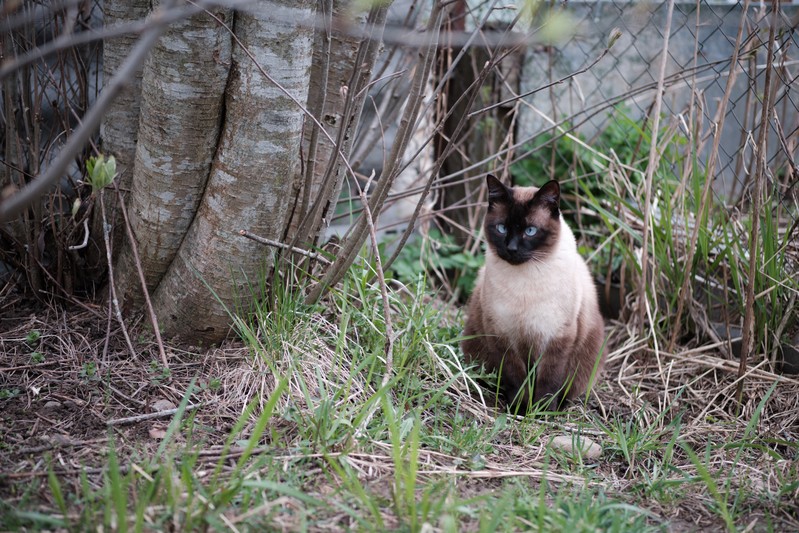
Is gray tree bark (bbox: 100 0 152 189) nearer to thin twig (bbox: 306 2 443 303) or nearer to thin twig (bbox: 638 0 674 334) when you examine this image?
thin twig (bbox: 306 2 443 303)

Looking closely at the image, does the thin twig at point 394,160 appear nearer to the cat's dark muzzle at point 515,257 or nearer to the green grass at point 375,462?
the green grass at point 375,462

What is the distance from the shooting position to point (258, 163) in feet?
7.88

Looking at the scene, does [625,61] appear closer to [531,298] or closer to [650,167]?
[650,167]

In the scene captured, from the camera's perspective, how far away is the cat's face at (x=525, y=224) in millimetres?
2838

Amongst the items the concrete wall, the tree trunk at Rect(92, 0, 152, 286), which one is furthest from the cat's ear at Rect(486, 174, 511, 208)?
the concrete wall

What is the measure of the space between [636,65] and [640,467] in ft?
11.4

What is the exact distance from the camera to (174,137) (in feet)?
7.94

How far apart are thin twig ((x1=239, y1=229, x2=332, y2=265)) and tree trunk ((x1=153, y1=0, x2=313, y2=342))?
26 mm

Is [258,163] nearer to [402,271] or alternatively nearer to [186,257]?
[186,257]

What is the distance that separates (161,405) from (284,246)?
2.23ft

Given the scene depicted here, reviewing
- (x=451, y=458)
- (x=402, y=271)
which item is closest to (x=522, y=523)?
(x=451, y=458)

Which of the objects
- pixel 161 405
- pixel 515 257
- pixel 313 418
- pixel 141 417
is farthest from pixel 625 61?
pixel 141 417

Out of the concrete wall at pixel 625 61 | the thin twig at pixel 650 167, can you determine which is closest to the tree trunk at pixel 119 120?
the thin twig at pixel 650 167

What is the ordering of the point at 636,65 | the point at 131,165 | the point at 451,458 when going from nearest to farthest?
the point at 451,458, the point at 131,165, the point at 636,65
